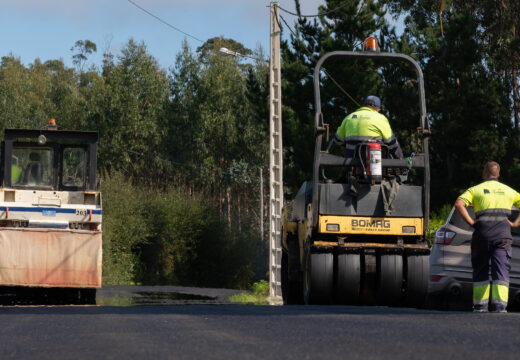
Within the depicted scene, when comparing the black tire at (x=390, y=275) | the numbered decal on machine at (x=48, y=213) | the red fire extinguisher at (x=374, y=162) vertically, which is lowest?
the black tire at (x=390, y=275)

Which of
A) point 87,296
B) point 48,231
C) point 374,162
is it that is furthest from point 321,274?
point 87,296

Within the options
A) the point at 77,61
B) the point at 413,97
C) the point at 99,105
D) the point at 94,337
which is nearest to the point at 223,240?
the point at 413,97

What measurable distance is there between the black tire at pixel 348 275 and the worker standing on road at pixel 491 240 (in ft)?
4.74

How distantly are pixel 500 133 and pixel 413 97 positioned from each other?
12.7ft

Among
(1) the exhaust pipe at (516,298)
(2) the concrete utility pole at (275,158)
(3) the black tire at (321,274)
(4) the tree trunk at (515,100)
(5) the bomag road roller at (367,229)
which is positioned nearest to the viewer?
(5) the bomag road roller at (367,229)

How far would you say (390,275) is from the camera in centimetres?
1202

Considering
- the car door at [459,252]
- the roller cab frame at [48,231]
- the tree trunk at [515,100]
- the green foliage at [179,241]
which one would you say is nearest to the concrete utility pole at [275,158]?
the roller cab frame at [48,231]

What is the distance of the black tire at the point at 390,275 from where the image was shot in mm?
12008

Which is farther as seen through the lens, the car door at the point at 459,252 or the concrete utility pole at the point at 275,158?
the concrete utility pole at the point at 275,158

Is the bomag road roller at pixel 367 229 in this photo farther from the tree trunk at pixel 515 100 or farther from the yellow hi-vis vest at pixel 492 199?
the tree trunk at pixel 515 100

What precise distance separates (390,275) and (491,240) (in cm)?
131

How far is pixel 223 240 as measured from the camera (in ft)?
157

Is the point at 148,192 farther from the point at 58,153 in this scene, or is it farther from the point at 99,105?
the point at 58,153

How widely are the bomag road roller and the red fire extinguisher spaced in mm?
12
